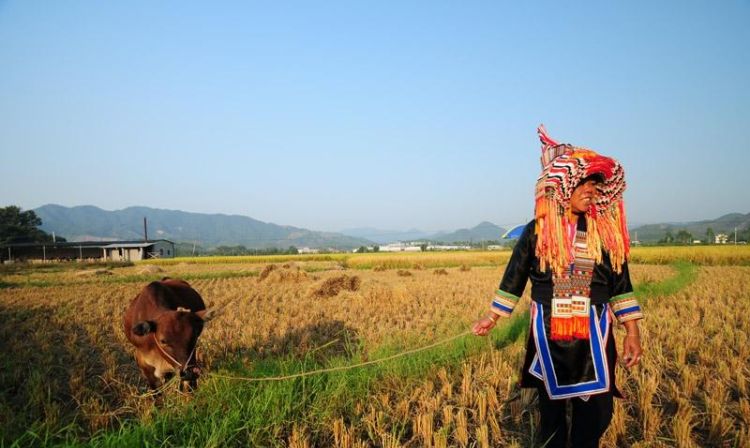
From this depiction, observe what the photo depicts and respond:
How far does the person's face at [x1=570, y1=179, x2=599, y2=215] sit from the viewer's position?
2797 millimetres

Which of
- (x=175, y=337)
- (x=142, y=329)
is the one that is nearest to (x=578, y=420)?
(x=175, y=337)

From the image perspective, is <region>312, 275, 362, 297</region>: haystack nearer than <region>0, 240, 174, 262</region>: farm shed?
Yes

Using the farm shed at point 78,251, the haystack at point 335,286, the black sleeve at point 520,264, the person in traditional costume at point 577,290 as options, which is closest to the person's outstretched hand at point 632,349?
the person in traditional costume at point 577,290

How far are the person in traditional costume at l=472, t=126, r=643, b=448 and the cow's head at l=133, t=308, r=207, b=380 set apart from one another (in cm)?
311

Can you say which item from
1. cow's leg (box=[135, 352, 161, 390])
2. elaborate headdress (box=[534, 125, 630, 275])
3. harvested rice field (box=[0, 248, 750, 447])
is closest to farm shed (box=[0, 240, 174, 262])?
harvested rice field (box=[0, 248, 750, 447])

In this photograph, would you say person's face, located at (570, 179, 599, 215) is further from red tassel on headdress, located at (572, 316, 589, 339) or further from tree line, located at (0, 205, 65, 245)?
tree line, located at (0, 205, 65, 245)

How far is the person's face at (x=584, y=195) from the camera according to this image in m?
2.80

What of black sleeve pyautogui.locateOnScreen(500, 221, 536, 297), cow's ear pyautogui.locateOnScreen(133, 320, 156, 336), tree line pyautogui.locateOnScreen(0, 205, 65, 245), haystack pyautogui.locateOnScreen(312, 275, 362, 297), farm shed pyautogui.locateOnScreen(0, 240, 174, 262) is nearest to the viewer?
black sleeve pyautogui.locateOnScreen(500, 221, 536, 297)

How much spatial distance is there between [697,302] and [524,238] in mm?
9229

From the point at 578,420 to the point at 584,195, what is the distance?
145 centimetres

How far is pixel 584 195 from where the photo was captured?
9.23ft

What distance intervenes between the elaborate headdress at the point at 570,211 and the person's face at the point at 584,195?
5 centimetres

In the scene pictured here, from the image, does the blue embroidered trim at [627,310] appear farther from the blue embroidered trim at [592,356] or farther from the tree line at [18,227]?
the tree line at [18,227]

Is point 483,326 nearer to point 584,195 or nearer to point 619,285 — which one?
point 619,285
